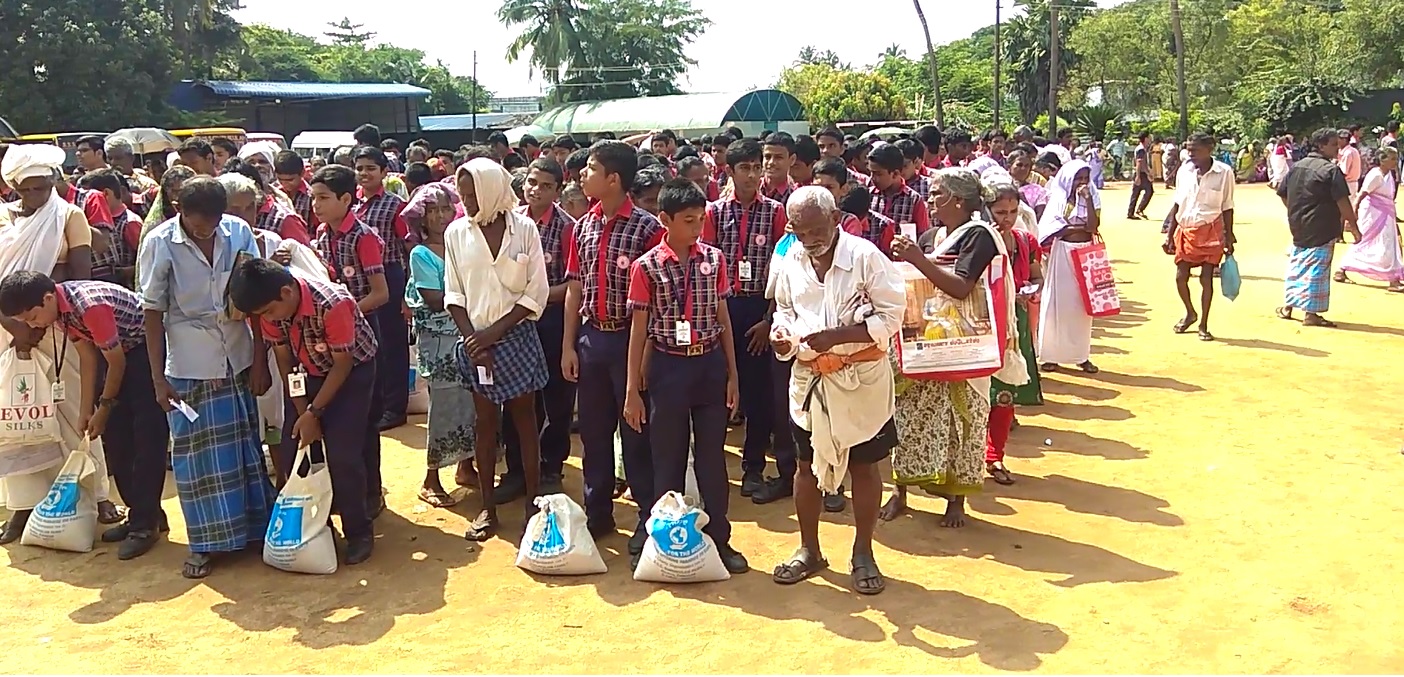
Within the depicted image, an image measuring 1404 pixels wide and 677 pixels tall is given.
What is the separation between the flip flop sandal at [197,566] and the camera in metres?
4.72

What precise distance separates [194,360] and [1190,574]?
4.03 meters

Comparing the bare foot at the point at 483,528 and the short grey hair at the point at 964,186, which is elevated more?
the short grey hair at the point at 964,186

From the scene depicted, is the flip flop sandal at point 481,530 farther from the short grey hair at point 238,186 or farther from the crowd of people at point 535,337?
the short grey hair at point 238,186

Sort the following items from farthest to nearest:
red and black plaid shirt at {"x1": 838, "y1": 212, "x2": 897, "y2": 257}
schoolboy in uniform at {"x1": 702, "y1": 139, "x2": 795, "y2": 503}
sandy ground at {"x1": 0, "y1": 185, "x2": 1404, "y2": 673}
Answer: red and black plaid shirt at {"x1": 838, "y1": 212, "x2": 897, "y2": 257} → schoolboy in uniform at {"x1": 702, "y1": 139, "x2": 795, "y2": 503} → sandy ground at {"x1": 0, "y1": 185, "x2": 1404, "y2": 673}

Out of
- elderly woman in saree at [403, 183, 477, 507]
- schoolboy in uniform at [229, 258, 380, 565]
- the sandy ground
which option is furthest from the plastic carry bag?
elderly woman in saree at [403, 183, 477, 507]

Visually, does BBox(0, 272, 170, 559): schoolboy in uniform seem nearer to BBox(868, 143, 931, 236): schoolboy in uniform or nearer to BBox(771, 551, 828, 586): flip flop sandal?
BBox(771, 551, 828, 586): flip flop sandal

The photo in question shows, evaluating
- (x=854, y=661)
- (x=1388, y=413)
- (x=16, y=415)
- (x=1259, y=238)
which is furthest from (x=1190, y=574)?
(x=1259, y=238)

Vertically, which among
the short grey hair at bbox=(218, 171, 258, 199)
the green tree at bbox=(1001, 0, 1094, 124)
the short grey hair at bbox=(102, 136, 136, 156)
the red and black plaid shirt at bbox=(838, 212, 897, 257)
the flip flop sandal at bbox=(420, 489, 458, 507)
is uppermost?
the green tree at bbox=(1001, 0, 1094, 124)

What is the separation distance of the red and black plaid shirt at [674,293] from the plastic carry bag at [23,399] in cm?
272

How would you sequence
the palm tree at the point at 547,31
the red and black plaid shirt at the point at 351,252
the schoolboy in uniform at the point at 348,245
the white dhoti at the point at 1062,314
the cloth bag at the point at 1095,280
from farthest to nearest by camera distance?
the palm tree at the point at 547,31 → the white dhoti at the point at 1062,314 → the cloth bag at the point at 1095,280 → the red and black plaid shirt at the point at 351,252 → the schoolboy in uniform at the point at 348,245

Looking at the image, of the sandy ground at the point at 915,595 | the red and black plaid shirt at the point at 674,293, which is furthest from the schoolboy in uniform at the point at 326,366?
the red and black plaid shirt at the point at 674,293

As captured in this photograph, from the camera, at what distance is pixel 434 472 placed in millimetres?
5676

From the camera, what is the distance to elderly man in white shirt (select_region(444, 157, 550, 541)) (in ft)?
15.7

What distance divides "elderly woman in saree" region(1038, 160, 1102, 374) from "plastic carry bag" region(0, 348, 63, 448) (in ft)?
19.8
